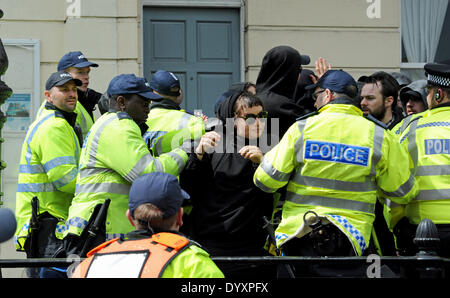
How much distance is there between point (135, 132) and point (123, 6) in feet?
16.5

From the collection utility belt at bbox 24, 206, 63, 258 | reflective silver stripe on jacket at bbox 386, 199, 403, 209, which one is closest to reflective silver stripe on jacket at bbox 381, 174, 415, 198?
reflective silver stripe on jacket at bbox 386, 199, 403, 209

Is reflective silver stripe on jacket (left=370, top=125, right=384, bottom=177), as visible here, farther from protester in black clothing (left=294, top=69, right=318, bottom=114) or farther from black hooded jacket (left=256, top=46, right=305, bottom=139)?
protester in black clothing (left=294, top=69, right=318, bottom=114)

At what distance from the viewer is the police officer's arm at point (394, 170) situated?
5336mm

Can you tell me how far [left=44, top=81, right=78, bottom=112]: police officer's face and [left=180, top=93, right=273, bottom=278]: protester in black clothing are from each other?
3.55ft

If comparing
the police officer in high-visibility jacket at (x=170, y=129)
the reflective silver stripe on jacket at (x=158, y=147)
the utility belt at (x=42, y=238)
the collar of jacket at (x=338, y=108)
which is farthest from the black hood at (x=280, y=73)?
the utility belt at (x=42, y=238)

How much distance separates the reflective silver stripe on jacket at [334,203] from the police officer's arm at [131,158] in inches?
35.0

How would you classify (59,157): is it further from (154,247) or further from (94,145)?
(154,247)

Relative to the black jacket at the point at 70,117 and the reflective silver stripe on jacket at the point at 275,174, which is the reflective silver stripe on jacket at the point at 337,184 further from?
the black jacket at the point at 70,117

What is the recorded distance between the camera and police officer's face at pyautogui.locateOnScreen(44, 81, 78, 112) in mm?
6238

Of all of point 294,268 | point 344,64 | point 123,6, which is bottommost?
point 294,268

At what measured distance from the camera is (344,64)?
1061 cm

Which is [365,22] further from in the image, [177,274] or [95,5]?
[177,274]
